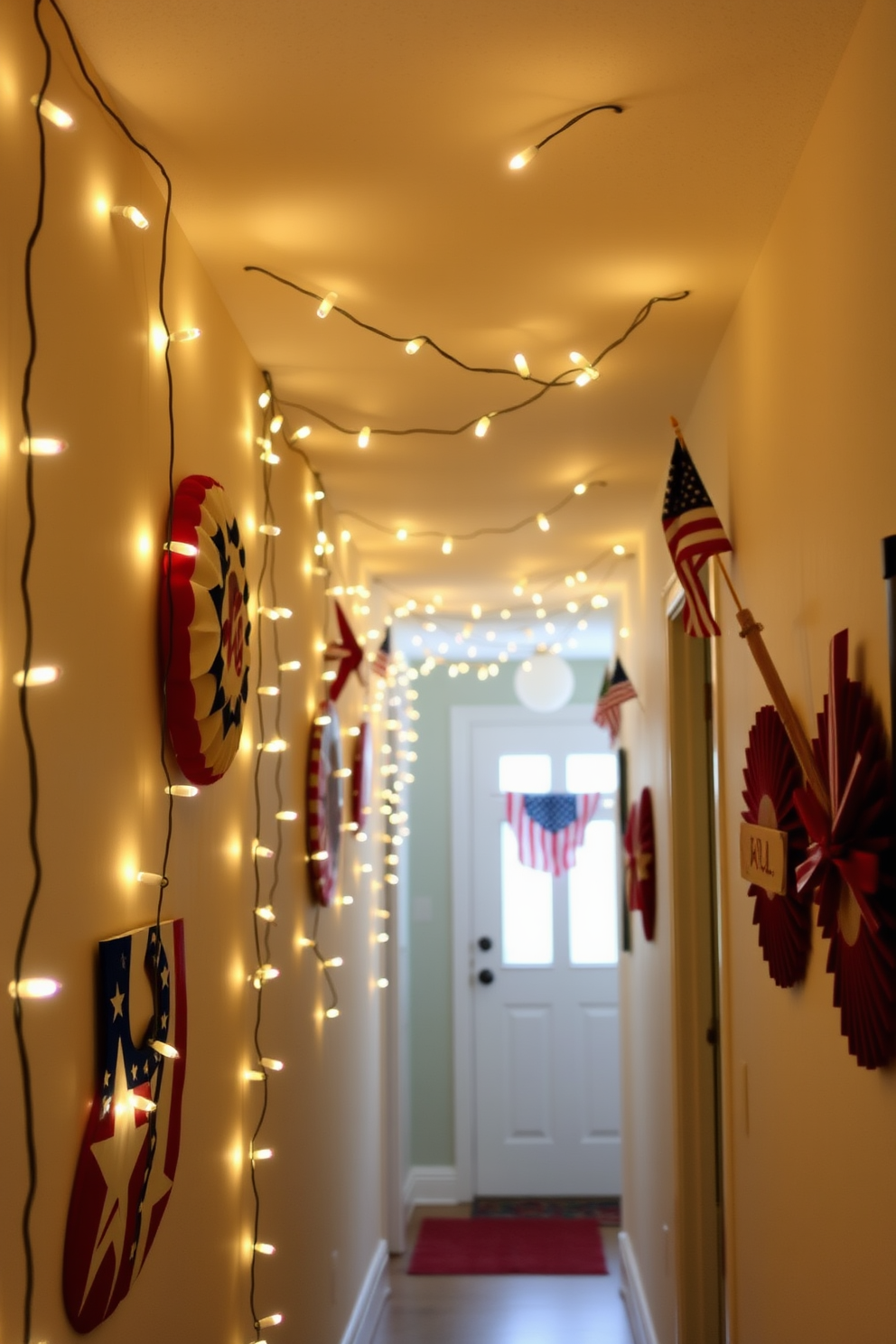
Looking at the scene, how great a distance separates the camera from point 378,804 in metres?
5.10

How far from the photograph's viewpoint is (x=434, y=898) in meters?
6.94

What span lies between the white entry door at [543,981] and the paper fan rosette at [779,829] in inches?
182

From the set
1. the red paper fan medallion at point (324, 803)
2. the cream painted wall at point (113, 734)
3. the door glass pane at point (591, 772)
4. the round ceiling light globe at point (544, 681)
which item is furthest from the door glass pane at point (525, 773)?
the cream painted wall at point (113, 734)

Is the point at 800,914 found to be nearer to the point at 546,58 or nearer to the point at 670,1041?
the point at 546,58

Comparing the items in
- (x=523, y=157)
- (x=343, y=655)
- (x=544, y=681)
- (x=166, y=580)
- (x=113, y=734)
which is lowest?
(x=113, y=734)

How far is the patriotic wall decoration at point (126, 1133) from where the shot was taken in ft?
4.71

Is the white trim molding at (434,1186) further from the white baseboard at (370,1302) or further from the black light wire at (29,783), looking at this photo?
the black light wire at (29,783)

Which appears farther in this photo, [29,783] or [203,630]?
[203,630]

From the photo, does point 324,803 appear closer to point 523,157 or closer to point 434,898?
point 523,157

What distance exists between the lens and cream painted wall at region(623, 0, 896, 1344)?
1.46 metres

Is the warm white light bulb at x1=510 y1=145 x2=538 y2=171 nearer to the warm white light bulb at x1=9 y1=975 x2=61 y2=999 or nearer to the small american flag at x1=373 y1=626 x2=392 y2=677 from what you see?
the warm white light bulb at x1=9 y1=975 x2=61 y2=999

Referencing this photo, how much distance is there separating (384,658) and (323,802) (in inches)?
62.9

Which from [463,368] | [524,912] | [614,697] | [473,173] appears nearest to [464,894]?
[524,912]

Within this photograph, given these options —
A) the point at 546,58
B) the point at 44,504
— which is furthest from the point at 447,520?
the point at 44,504
